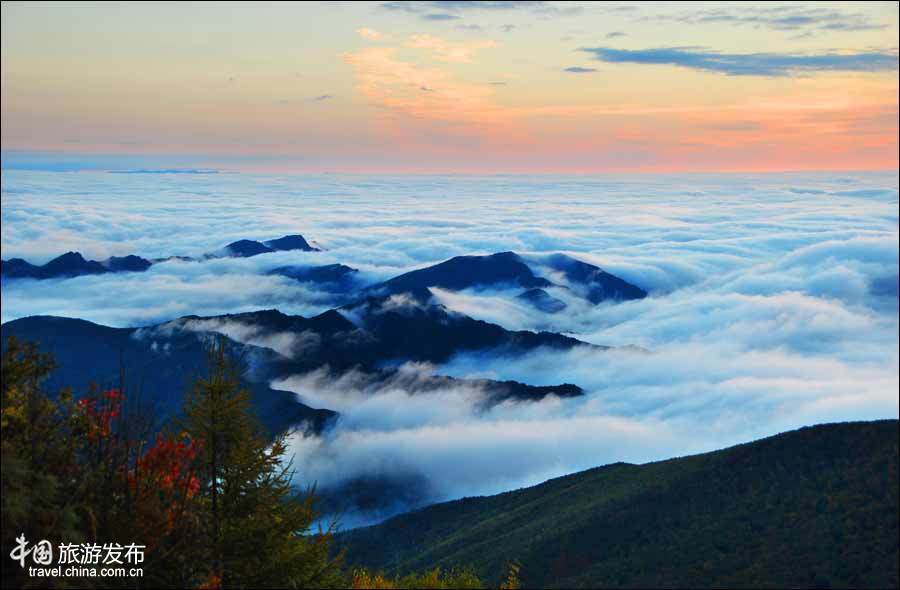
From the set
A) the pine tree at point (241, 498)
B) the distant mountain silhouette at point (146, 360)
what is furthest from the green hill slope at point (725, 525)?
the distant mountain silhouette at point (146, 360)

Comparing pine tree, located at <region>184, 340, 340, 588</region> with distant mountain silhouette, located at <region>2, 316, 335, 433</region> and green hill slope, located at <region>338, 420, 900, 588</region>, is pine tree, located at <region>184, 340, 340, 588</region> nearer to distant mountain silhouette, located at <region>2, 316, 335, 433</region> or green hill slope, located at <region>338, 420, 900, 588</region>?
green hill slope, located at <region>338, 420, 900, 588</region>

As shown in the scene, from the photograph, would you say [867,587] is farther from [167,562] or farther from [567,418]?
[567,418]

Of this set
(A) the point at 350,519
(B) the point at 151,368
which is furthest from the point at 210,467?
(B) the point at 151,368

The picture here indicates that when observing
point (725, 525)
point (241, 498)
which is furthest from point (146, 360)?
point (241, 498)

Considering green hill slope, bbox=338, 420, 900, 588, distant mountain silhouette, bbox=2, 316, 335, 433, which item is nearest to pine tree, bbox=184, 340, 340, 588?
green hill slope, bbox=338, 420, 900, 588

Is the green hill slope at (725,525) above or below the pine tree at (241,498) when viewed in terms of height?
below

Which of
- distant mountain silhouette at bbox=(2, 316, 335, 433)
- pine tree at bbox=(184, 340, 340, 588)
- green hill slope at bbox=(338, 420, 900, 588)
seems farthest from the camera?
distant mountain silhouette at bbox=(2, 316, 335, 433)

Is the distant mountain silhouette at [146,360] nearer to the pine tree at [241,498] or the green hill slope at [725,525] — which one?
the green hill slope at [725,525]
